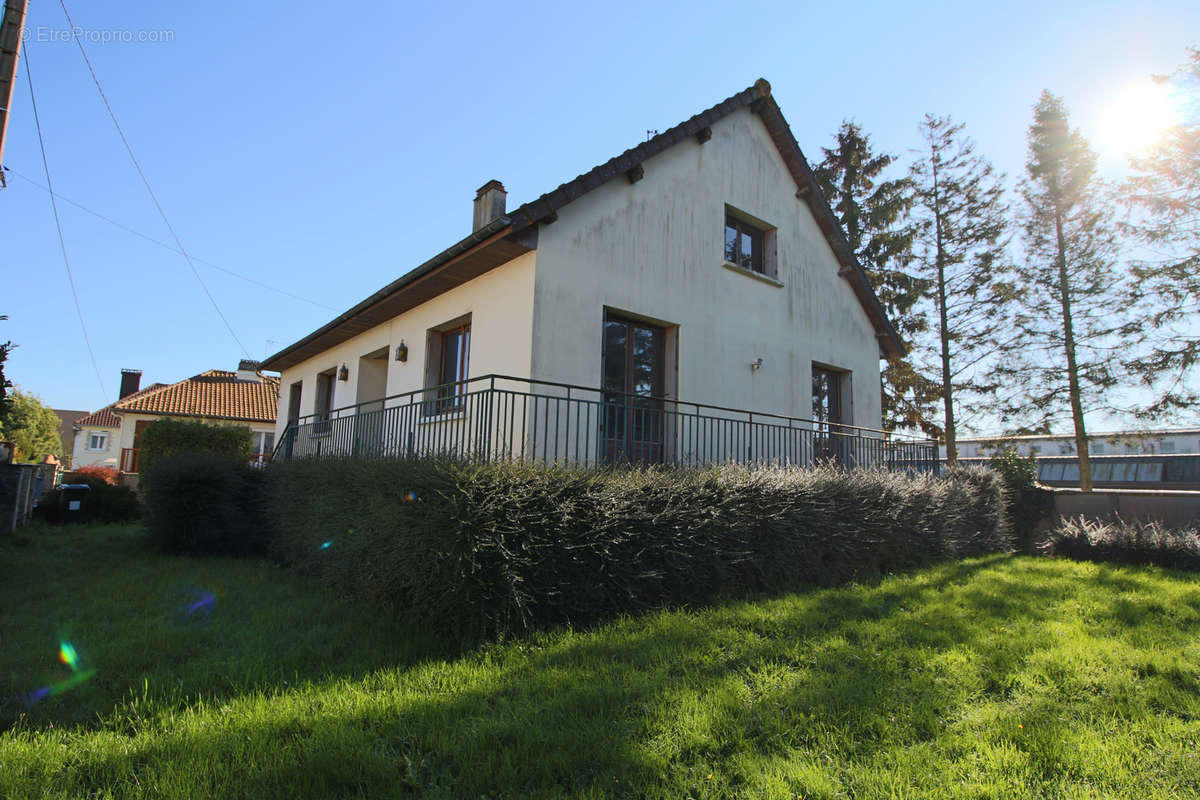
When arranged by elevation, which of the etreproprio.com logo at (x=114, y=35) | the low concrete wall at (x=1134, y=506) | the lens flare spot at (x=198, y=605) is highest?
the etreproprio.com logo at (x=114, y=35)

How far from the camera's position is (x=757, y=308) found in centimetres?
1009

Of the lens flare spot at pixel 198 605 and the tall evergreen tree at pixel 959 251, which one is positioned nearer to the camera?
the lens flare spot at pixel 198 605

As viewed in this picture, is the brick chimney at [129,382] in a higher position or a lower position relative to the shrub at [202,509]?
higher

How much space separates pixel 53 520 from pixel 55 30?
8830 millimetres

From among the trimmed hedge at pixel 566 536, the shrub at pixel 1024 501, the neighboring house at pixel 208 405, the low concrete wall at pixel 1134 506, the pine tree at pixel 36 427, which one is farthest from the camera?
the pine tree at pixel 36 427

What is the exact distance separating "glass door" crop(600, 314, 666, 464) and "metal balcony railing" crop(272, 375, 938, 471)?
3cm

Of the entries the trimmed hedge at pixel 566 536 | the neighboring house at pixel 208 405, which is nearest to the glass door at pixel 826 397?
the trimmed hedge at pixel 566 536

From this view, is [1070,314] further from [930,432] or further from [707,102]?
[707,102]

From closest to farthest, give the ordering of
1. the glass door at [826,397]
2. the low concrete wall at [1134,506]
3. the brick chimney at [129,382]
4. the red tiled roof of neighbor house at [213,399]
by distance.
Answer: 1. the low concrete wall at [1134,506]
2. the glass door at [826,397]
3. the red tiled roof of neighbor house at [213,399]
4. the brick chimney at [129,382]

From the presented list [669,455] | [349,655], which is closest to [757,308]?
[669,455]

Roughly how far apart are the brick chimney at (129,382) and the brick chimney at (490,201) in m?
33.9

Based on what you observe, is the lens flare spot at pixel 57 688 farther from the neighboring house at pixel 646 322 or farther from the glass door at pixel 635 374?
the glass door at pixel 635 374

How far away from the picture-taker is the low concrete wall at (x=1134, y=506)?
943cm

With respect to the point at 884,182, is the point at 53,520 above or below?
below
